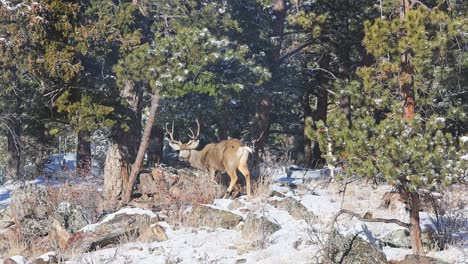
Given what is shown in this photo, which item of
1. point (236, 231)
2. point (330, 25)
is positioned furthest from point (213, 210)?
point (330, 25)

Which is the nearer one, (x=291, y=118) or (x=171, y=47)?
(x=171, y=47)

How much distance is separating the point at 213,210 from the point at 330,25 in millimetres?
6392

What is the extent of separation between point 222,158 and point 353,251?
6.86 m

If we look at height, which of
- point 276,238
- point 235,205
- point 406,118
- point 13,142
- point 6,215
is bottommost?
point 6,215

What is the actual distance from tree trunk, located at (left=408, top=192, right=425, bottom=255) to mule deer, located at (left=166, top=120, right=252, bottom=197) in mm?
5788

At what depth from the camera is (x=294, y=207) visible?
42.5ft

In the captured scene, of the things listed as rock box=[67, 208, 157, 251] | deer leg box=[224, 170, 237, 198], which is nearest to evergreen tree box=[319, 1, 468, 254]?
rock box=[67, 208, 157, 251]

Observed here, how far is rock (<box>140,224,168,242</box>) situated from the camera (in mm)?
12211

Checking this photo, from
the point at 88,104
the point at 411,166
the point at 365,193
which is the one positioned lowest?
the point at 365,193

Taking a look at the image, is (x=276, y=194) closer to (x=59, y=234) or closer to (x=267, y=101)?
(x=59, y=234)

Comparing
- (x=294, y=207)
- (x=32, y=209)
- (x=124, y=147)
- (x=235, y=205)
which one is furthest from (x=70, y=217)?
(x=294, y=207)

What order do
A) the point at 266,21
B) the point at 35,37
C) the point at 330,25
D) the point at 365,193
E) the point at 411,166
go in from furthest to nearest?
1. the point at 266,21
2. the point at 330,25
3. the point at 365,193
4. the point at 35,37
5. the point at 411,166

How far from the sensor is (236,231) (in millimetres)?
12305

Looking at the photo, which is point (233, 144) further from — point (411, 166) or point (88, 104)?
point (411, 166)
